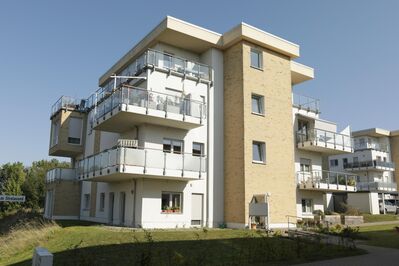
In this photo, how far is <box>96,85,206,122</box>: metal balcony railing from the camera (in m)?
21.0

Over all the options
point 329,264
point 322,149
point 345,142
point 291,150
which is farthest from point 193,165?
point 345,142

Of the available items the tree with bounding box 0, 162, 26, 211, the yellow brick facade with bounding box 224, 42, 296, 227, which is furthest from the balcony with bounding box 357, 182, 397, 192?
the tree with bounding box 0, 162, 26, 211

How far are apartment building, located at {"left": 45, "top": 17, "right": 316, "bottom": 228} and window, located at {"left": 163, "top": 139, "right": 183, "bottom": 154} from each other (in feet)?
0.21

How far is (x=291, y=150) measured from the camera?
2634cm

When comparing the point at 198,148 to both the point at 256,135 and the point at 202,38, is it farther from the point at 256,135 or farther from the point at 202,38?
the point at 202,38

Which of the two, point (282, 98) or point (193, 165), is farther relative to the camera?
point (282, 98)

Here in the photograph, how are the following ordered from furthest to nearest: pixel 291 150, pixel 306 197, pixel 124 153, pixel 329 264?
1. pixel 306 197
2. pixel 291 150
3. pixel 124 153
4. pixel 329 264

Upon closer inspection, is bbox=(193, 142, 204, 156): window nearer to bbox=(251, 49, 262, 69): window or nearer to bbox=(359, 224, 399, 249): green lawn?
bbox=(251, 49, 262, 69): window

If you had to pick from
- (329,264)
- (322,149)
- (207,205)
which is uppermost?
(322,149)

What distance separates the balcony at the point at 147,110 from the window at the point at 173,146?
943mm

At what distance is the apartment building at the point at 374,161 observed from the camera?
5100 cm

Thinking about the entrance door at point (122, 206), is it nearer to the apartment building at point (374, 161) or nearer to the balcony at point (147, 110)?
the balcony at point (147, 110)

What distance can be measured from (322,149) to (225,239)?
16.6 metres

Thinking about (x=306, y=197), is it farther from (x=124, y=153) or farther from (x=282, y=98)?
(x=124, y=153)
